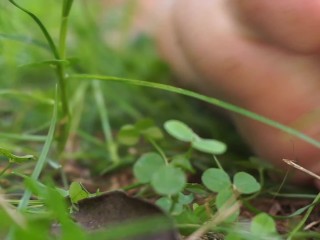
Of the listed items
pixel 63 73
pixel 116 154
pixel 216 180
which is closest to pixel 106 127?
pixel 116 154

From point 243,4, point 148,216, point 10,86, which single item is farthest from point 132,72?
point 148,216

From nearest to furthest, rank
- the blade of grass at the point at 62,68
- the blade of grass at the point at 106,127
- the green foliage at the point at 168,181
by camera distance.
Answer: the green foliage at the point at 168,181 < the blade of grass at the point at 62,68 < the blade of grass at the point at 106,127

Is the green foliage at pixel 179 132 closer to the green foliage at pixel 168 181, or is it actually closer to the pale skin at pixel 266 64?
the green foliage at pixel 168 181

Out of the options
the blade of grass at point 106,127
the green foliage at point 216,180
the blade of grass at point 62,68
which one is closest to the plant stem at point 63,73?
the blade of grass at point 62,68

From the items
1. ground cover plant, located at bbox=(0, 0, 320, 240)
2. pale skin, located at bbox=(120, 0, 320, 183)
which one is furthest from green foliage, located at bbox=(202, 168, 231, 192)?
pale skin, located at bbox=(120, 0, 320, 183)

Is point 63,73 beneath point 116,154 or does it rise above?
above

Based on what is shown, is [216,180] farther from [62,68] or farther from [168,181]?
[62,68]

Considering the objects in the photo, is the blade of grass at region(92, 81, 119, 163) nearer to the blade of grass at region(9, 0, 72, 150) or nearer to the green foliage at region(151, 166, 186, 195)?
the blade of grass at region(9, 0, 72, 150)
